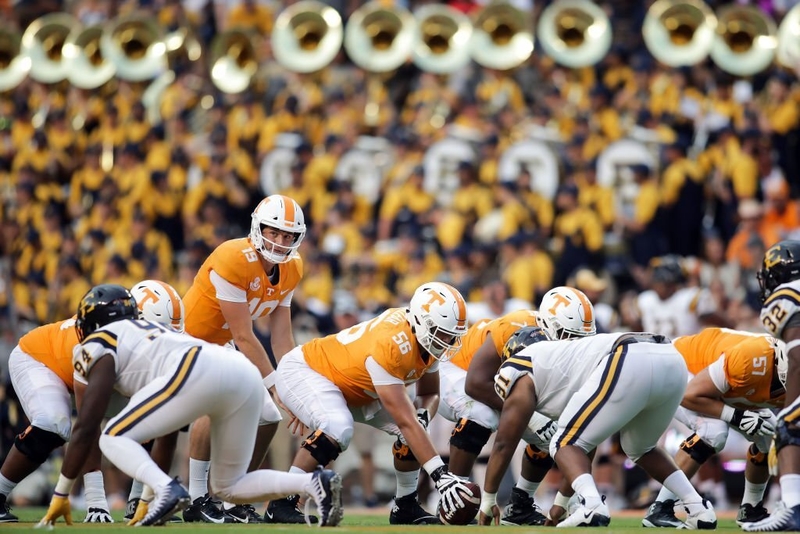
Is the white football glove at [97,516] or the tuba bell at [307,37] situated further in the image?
the tuba bell at [307,37]

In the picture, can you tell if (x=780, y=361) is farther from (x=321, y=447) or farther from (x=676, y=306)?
(x=676, y=306)

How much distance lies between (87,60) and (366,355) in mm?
14409

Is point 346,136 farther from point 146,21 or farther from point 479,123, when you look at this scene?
point 146,21

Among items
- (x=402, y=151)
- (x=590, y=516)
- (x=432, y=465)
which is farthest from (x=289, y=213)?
(x=402, y=151)

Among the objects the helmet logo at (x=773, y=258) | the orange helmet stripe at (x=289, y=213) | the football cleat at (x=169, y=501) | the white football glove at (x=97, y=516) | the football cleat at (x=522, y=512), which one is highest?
the orange helmet stripe at (x=289, y=213)

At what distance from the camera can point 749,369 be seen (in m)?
8.86

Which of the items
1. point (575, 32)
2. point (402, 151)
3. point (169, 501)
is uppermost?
point (575, 32)

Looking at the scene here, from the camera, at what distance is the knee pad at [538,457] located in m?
9.41

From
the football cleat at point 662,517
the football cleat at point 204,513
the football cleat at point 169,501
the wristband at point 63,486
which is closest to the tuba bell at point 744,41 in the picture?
the football cleat at point 662,517

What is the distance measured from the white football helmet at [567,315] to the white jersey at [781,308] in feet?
5.59

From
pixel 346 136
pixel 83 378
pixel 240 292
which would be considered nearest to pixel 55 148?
pixel 346 136

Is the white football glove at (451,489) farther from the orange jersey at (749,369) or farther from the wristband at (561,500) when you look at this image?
Answer: the orange jersey at (749,369)

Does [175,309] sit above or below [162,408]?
above

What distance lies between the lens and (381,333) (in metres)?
8.73
